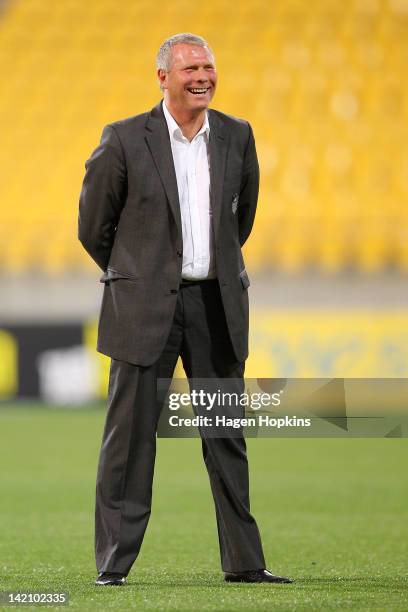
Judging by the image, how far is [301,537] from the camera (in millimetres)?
4941

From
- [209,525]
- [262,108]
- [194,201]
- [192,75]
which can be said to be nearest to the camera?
[192,75]

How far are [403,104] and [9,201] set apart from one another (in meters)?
4.60

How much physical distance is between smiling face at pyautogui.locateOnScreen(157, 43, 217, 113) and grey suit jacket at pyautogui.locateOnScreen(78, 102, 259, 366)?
0.12m

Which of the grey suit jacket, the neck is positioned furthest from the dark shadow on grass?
the neck

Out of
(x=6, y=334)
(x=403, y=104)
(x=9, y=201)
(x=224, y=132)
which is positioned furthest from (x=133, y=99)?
(x=224, y=132)

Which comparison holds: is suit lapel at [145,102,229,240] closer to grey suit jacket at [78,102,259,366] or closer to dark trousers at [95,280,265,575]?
grey suit jacket at [78,102,259,366]

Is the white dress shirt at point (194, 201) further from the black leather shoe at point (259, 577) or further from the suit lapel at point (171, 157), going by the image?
the black leather shoe at point (259, 577)

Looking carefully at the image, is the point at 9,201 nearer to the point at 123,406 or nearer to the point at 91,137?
the point at 91,137

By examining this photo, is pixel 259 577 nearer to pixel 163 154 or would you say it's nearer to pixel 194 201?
pixel 194 201

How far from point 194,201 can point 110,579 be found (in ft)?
3.54

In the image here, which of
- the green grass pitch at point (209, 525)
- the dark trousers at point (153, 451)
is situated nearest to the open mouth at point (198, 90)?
the dark trousers at point (153, 451)

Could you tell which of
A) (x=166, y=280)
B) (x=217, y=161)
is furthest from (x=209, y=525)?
(x=217, y=161)

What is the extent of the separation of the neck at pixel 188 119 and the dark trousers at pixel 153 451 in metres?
0.43

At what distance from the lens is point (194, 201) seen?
11.2ft
